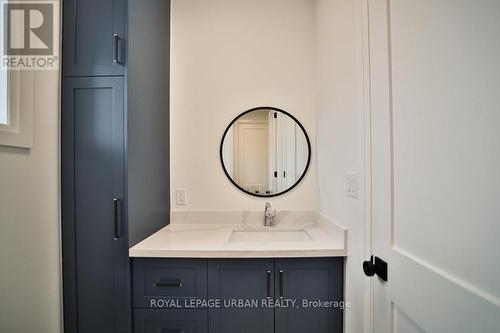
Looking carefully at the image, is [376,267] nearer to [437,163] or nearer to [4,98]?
[437,163]

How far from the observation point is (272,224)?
1494mm

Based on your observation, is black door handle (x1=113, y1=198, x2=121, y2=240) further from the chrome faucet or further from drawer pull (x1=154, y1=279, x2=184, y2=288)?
the chrome faucet

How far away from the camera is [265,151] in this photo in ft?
5.16

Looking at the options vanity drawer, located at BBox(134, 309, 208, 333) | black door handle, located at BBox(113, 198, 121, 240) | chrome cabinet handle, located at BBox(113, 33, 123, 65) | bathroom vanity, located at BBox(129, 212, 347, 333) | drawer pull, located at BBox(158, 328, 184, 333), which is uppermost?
chrome cabinet handle, located at BBox(113, 33, 123, 65)

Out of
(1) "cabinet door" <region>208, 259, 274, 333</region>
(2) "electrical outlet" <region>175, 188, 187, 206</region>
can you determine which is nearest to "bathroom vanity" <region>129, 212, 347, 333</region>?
(1) "cabinet door" <region>208, 259, 274, 333</region>

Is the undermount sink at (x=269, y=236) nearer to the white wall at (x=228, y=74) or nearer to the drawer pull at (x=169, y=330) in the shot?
the white wall at (x=228, y=74)

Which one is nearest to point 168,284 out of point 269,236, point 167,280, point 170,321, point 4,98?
point 167,280

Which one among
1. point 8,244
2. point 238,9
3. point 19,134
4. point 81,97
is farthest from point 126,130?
point 238,9

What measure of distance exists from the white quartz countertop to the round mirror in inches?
9.4

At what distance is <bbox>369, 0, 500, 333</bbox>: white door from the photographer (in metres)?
0.43

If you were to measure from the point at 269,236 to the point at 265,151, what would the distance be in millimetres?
595

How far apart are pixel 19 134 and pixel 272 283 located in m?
1.33

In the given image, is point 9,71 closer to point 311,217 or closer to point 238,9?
point 238,9

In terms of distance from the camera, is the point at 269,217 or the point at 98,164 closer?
the point at 98,164
